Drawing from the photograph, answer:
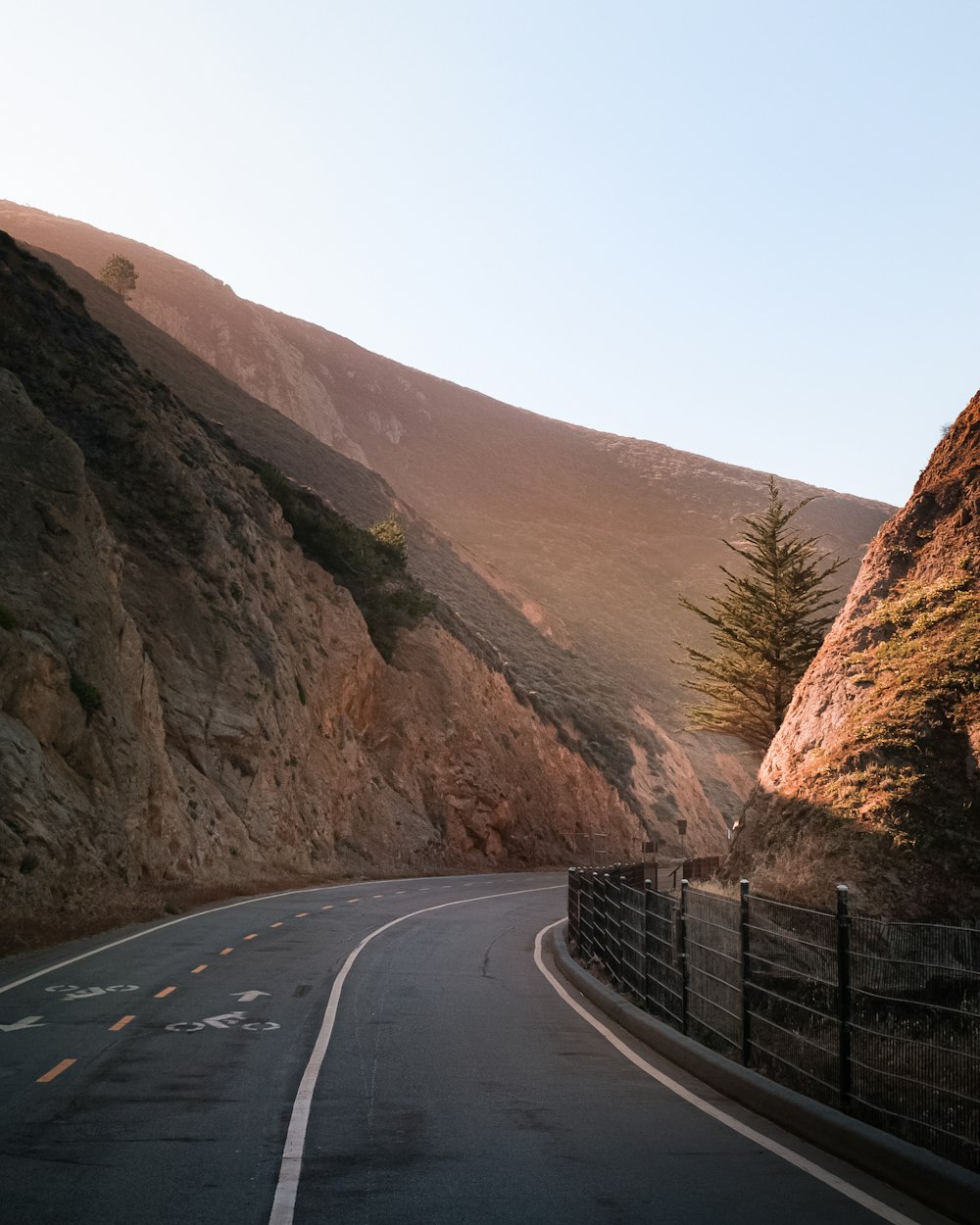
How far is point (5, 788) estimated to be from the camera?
25.0 metres

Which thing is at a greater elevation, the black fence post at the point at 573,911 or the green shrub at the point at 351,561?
the green shrub at the point at 351,561

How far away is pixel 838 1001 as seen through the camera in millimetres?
8320

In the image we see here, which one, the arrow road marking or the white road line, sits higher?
the white road line

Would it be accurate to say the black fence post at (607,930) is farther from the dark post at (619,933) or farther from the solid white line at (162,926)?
the solid white line at (162,926)

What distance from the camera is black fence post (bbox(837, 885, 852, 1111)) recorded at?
312 inches

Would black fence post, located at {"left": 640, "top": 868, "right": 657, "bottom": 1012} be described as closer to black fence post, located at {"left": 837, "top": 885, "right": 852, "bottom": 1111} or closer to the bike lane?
the bike lane

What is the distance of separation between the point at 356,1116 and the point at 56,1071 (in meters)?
3.00

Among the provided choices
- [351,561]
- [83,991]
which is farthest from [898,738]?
[351,561]

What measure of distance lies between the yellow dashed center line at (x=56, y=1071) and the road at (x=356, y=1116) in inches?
0.6

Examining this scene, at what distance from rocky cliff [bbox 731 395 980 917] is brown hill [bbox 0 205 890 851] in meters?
44.7

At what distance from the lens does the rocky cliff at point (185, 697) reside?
28.4 m

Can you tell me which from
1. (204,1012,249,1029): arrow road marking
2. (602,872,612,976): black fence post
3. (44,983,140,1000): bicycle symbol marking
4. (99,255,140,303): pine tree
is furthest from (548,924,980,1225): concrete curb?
(99,255,140,303): pine tree

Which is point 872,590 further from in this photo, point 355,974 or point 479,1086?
point 479,1086

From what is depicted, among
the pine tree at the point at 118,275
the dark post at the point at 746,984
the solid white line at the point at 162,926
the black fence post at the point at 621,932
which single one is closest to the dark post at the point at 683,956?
the dark post at the point at 746,984
